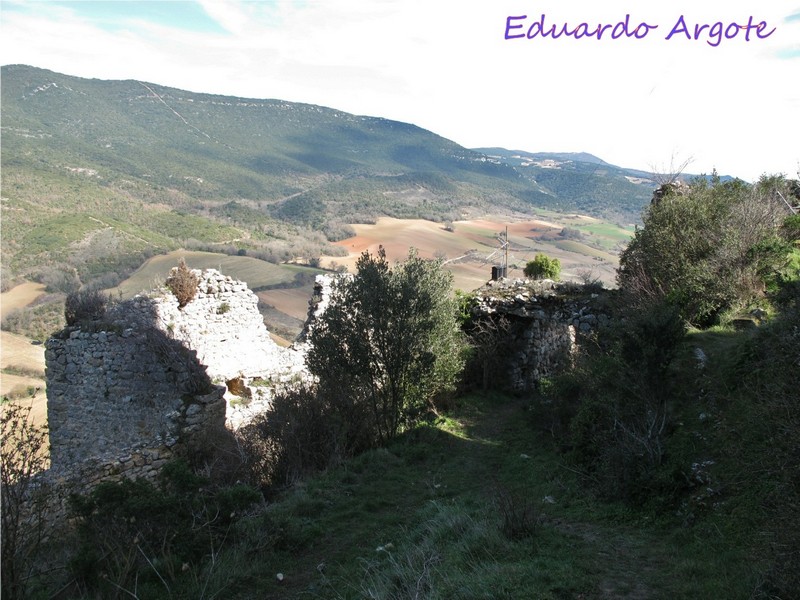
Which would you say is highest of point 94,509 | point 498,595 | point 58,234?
point 498,595

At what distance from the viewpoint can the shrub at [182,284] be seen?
1356 centimetres

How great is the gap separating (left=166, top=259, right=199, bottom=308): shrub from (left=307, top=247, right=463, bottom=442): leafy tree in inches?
169

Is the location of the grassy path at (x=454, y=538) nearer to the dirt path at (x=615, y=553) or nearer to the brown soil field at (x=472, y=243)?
the dirt path at (x=615, y=553)

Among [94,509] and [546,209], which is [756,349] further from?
[546,209]

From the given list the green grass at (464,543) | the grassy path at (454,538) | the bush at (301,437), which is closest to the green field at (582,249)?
the bush at (301,437)

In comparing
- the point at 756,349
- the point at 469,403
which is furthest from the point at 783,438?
the point at 469,403

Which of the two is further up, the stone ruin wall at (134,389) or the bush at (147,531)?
the bush at (147,531)

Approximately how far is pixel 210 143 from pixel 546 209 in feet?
176

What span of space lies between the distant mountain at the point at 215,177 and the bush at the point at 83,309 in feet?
112

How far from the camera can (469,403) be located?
1348 cm

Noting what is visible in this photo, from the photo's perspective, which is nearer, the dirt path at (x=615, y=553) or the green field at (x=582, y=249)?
the dirt path at (x=615, y=553)

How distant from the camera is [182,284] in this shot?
44.6ft

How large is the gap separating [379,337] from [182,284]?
588 centimetres

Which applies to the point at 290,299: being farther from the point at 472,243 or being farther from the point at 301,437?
the point at 301,437
